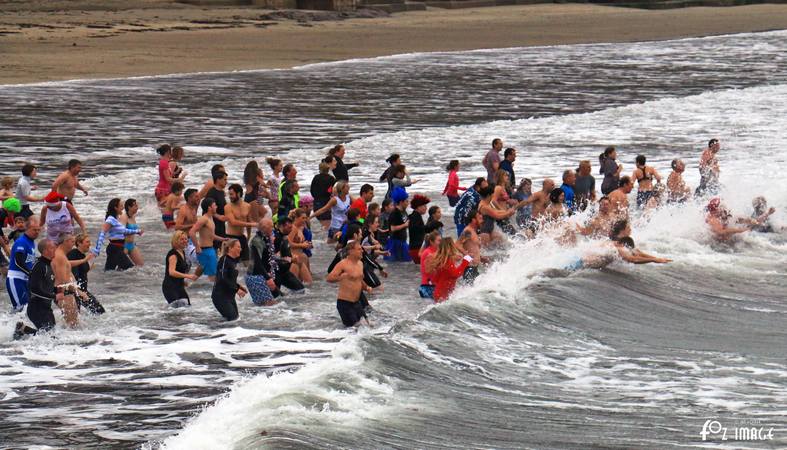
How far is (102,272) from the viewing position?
773 inches

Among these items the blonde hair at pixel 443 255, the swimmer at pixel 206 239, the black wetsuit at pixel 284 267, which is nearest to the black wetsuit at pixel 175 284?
the swimmer at pixel 206 239

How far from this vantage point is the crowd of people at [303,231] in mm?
16281

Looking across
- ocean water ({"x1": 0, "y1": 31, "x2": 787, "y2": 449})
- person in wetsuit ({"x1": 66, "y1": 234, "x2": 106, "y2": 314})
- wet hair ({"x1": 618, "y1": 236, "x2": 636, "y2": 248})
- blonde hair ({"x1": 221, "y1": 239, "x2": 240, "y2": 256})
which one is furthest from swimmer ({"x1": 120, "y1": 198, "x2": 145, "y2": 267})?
wet hair ({"x1": 618, "y1": 236, "x2": 636, "y2": 248})

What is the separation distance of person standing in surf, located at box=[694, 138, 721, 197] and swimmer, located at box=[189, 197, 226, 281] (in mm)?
10880

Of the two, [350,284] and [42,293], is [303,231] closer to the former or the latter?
[350,284]

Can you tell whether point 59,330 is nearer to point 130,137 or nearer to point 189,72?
point 130,137

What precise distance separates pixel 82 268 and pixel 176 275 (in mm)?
1503

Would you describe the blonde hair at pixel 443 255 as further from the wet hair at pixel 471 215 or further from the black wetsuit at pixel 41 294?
the black wetsuit at pixel 41 294

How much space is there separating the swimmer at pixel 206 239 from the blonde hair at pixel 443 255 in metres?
3.36

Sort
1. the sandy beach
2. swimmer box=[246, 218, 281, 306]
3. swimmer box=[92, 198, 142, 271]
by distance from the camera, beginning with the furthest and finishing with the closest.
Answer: the sandy beach, swimmer box=[92, 198, 142, 271], swimmer box=[246, 218, 281, 306]

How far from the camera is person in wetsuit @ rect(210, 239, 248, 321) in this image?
636 inches

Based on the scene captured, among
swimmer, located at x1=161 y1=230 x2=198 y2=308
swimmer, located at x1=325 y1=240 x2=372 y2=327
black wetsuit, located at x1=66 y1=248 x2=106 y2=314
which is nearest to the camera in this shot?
swimmer, located at x1=325 y1=240 x2=372 y2=327

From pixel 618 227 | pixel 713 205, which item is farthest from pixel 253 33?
pixel 618 227

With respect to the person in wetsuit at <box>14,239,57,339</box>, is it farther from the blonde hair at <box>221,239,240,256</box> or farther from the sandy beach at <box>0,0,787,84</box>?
the sandy beach at <box>0,0,787,84</box>
